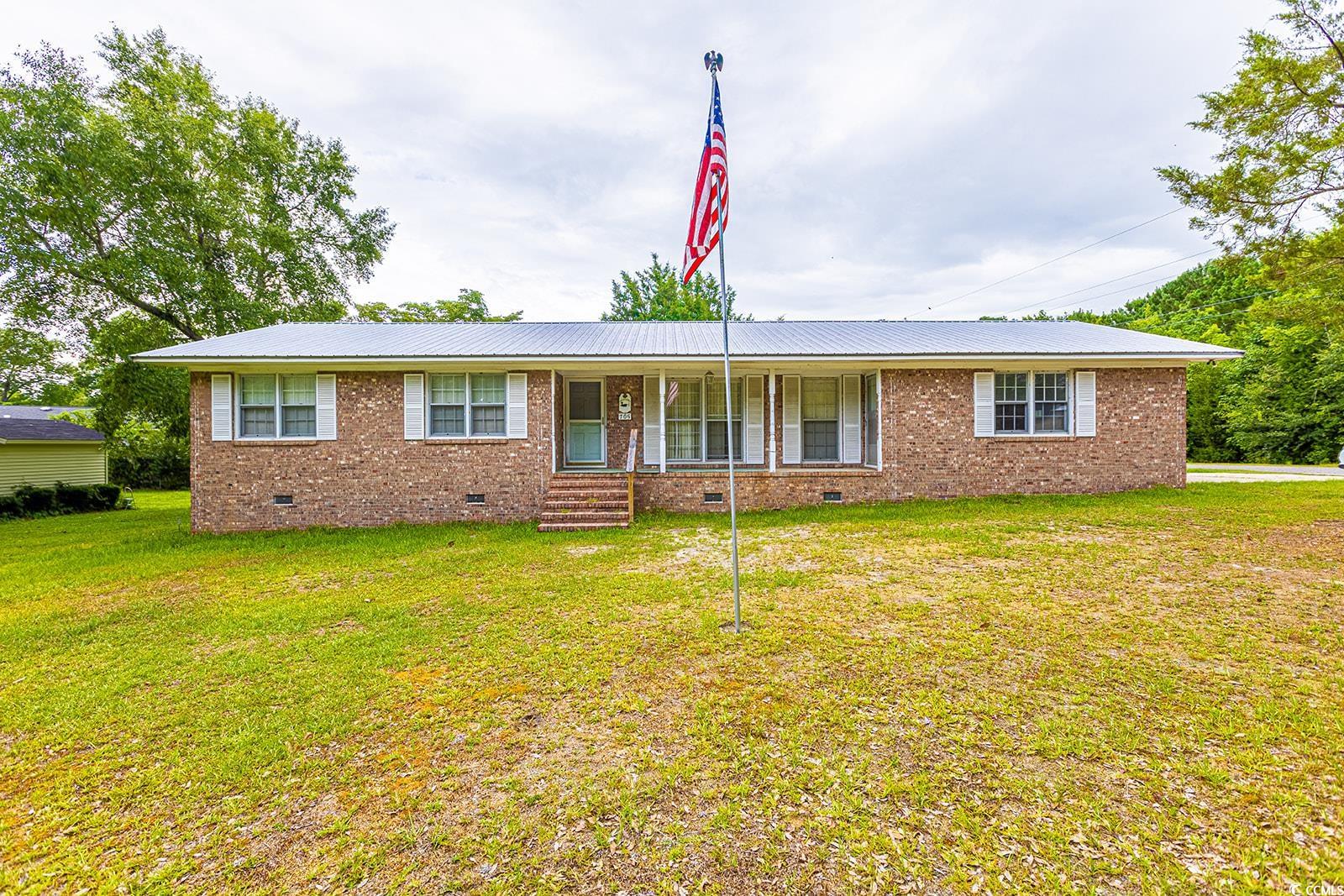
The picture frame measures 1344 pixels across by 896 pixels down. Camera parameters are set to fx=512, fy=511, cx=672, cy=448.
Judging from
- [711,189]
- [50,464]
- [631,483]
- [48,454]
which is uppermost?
[711,189]

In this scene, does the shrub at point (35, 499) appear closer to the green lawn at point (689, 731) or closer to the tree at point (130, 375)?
the tree at point (130, 375)

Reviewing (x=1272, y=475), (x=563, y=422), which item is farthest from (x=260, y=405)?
(x=1272, y=475)

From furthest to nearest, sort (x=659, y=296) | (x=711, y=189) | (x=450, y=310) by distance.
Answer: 1. (x=659, y=296)
2. (x=450, y=310)
3. (x=711, y=189)

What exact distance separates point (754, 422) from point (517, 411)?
5.22 m

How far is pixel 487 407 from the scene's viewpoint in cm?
1000

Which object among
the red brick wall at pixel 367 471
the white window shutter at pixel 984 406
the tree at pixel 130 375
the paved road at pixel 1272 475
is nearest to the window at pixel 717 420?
the red brick wall at pixel 367 471

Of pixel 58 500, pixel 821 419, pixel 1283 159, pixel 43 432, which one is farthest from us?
pixel 43 432

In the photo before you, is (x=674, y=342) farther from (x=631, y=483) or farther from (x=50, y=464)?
(x=50, y=464)

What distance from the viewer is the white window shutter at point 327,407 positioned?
9625 mm

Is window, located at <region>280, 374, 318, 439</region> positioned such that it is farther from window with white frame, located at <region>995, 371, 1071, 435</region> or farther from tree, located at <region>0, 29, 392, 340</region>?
window with white frame, located at <region>995, 371, 1071, 435</region>

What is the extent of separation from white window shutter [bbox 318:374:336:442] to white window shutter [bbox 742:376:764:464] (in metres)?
8.31

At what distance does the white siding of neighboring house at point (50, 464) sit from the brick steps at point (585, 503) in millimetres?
16039

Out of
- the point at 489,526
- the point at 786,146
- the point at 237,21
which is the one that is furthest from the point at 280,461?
the point at 786,146

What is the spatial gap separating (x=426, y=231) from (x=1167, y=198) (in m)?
21.7
